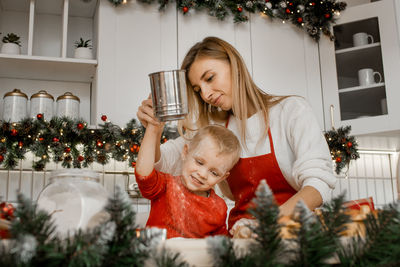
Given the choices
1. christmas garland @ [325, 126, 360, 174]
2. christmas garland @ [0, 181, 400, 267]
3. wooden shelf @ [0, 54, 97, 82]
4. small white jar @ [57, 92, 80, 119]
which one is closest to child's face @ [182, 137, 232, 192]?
christmas garland @ [0, 181, 400, 267]

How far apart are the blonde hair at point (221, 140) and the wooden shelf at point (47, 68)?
1.50 meters

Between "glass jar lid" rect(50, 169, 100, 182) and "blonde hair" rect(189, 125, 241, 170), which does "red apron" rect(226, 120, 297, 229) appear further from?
"glass jar lid" rect(50, 169, 100, 182)

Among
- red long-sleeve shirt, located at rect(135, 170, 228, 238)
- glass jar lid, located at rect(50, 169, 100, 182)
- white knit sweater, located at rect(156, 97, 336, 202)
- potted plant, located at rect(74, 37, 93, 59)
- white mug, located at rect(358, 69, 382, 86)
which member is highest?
potted plant, located at rect(74, 37, 93, 59)

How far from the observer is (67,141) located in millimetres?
2238

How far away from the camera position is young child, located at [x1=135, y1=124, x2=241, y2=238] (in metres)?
1.02

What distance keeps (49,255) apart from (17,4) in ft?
8.52

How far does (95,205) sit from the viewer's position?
525 mm

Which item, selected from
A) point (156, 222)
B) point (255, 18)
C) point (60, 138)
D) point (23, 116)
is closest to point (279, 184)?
point (156, 222)

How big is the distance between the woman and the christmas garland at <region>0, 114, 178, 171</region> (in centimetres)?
94

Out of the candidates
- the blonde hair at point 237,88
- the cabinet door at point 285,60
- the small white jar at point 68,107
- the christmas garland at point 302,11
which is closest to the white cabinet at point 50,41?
the small white jar at point 68,107

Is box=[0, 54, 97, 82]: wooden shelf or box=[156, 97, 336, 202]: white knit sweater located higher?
box=[0, 54, 97, 82]: wooden shelf

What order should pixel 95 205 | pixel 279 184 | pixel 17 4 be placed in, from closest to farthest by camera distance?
pixel 95 205 < pixel 279 184 < pixel 17 4

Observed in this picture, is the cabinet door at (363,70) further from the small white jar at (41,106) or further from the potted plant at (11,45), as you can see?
the potted plant at (11,45)

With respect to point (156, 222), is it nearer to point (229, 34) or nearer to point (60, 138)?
point (60, 138)
